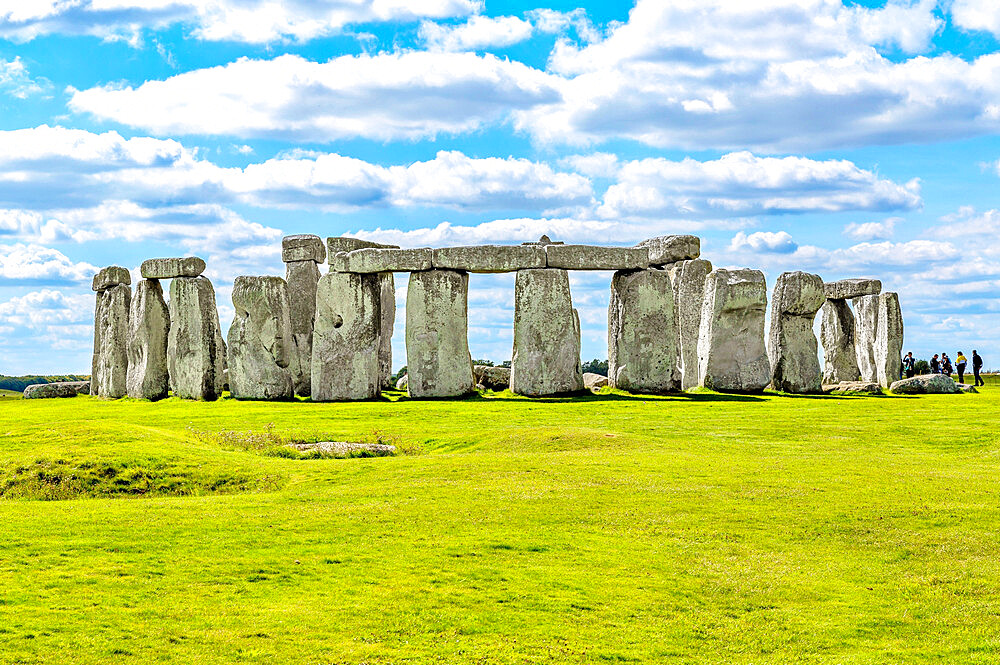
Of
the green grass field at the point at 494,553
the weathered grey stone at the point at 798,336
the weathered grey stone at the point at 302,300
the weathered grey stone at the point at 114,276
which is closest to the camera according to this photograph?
the green grass field at the point at 494,553

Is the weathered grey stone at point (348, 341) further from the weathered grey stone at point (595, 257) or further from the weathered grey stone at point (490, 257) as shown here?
the weathered grey stone at point (595, 257)

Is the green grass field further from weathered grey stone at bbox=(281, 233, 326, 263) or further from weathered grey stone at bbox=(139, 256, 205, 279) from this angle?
weathered grey stone at bbox=(281, 233, 326, 263)

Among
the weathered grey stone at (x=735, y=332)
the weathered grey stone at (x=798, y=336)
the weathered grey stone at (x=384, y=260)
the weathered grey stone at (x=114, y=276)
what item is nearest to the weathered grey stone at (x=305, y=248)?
the weathered grey stone at (x=384, y=260)

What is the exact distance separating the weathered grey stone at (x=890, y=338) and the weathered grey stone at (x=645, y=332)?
13.0m

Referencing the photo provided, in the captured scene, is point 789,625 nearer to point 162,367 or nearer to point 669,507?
point 669,507

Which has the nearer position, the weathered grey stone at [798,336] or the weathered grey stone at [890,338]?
the weathered grey stone at [798,336]

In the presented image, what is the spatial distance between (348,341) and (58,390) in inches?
679

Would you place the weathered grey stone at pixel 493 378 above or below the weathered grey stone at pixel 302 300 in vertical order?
below

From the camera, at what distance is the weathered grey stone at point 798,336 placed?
33.7 metres

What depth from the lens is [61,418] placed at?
2803 centimetres

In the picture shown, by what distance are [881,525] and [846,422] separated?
11378mm

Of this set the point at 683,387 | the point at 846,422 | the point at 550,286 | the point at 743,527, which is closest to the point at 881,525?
the point at 743,527

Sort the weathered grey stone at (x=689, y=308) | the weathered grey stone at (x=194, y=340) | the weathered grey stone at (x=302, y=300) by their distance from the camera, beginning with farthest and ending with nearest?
the weathered grey stone at (x=302, y=300) → the weathered grey stone at (x=689, y=308) → the weathered grey stone at (x=194, y=340)

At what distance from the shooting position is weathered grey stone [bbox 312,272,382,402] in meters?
31.2
